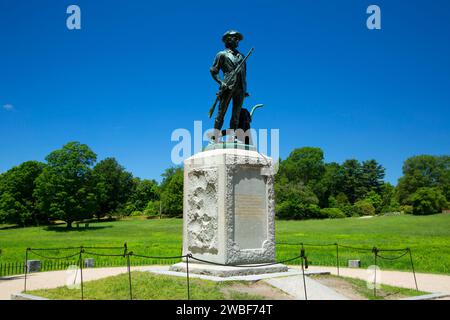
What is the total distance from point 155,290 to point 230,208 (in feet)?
9.45

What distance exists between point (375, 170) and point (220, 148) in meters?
88.5

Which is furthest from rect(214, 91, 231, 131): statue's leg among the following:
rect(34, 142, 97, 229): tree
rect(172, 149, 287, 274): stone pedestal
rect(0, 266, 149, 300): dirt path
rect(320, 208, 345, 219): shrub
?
rect(320, 208, 345, 219): shrub

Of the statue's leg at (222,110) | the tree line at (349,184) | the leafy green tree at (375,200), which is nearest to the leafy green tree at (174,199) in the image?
the tree line at (349,184)

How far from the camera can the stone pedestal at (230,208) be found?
11477mm

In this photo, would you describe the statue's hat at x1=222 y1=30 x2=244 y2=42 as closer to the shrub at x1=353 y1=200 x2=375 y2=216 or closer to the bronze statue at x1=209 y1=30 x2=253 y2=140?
the bronze statue at x1=209 y1=30 x2=253 y2=140

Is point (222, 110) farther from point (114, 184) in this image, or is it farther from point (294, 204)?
point (114, 184)

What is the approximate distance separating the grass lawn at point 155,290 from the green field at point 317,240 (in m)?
9.96

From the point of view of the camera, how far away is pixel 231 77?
1279cm

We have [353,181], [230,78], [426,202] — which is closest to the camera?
[230,78]

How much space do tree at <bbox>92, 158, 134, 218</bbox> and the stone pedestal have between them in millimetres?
70718

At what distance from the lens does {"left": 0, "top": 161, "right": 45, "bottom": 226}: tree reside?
61.5 metres

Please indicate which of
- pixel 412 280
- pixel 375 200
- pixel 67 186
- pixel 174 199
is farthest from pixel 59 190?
pixel 375 200

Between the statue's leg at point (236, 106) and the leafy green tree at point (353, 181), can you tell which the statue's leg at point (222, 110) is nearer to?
the statue's leg at point (236, 106)
